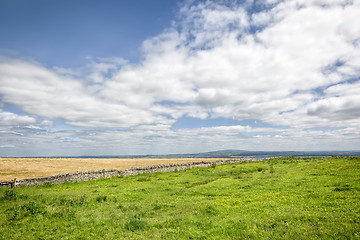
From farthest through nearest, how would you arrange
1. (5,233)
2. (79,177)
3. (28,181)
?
(79,177)
(28,181)
(5,233)

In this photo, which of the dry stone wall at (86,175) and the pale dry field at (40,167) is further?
the pale dry field at (40,167)

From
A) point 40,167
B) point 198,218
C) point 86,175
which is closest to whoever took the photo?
point 198,218

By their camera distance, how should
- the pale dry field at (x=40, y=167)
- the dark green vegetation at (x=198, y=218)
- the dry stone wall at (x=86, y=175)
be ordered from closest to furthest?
the dark green vegetation at (x=198, y=218), the dry stone wall at (x=86, y=175), the pale dry field at (x=40, y=167)

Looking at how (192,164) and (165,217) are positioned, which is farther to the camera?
(192,164)

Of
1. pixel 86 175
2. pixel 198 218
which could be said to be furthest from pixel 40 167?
pixel 198 218

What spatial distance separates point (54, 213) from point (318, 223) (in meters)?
16.0

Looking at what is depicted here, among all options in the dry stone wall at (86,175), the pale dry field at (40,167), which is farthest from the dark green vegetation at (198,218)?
the pale dry field at (40,167)

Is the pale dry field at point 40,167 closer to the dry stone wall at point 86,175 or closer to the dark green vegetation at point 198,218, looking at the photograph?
the dry stone wall at point 86,175

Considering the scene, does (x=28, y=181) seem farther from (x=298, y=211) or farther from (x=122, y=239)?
(x=298, y=211)

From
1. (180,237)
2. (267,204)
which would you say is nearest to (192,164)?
(267,204)

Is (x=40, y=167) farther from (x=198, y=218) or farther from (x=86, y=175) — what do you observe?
(x=198, y=218)

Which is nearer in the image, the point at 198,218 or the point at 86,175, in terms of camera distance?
the point at 198,218

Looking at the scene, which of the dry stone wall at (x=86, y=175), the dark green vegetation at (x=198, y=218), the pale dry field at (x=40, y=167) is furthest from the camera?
the pale dry field at (x=40, y=167)

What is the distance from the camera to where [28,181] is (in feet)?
88.8
